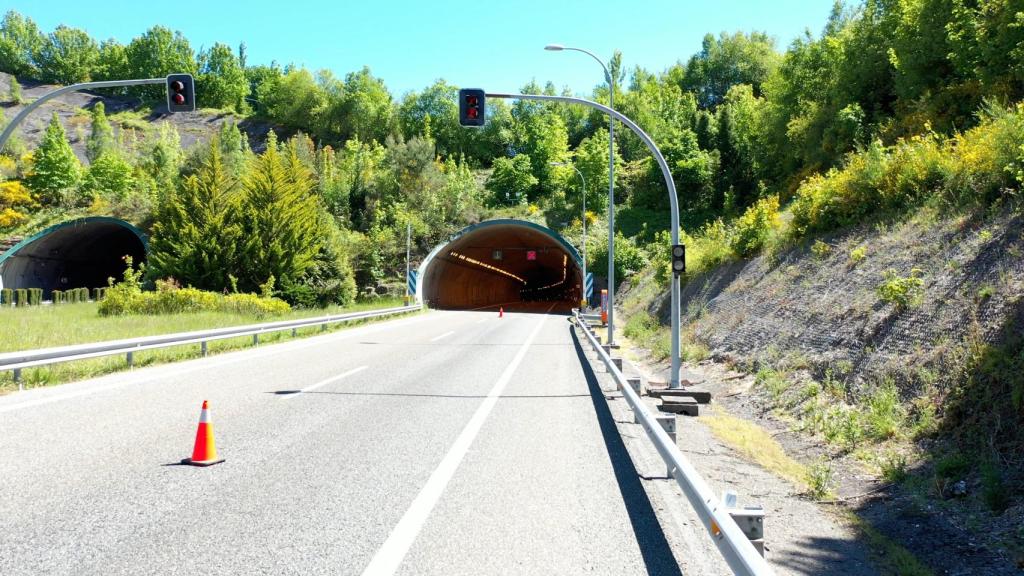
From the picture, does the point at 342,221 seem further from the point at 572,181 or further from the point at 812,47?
the point at 812,47

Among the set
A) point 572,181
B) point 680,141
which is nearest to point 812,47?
point 680,141

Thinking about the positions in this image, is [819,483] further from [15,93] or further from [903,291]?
[15,93]

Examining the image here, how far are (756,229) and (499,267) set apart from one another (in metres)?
52.5

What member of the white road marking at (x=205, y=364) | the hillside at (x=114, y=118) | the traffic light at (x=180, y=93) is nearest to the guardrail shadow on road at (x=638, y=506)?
the white road marking at (x=205, y=364)

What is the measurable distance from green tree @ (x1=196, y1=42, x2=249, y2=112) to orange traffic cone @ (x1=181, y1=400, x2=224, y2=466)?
6870 inches

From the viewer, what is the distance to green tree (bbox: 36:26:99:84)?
529 feet

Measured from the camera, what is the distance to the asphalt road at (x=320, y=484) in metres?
4.02

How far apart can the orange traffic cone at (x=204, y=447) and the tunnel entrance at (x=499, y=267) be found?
38.8 metres

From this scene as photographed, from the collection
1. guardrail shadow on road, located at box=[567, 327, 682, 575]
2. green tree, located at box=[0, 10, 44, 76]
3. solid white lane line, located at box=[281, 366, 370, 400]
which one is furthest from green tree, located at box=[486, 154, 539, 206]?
green tree, located at box=[0, 10, 44, 76]

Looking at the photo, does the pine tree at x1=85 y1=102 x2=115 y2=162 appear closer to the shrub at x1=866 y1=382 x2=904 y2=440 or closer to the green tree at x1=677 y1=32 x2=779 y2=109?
the green tree at x1=677 y1=32 x2=779 y2=109

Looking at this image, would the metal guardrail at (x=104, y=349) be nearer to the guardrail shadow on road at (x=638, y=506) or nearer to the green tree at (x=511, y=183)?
the guardrail shadow on road at (x=638, y=506)

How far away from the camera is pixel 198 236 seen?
1704 inches

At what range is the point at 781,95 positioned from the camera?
41.4 m

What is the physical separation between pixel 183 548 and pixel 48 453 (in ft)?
11.1
